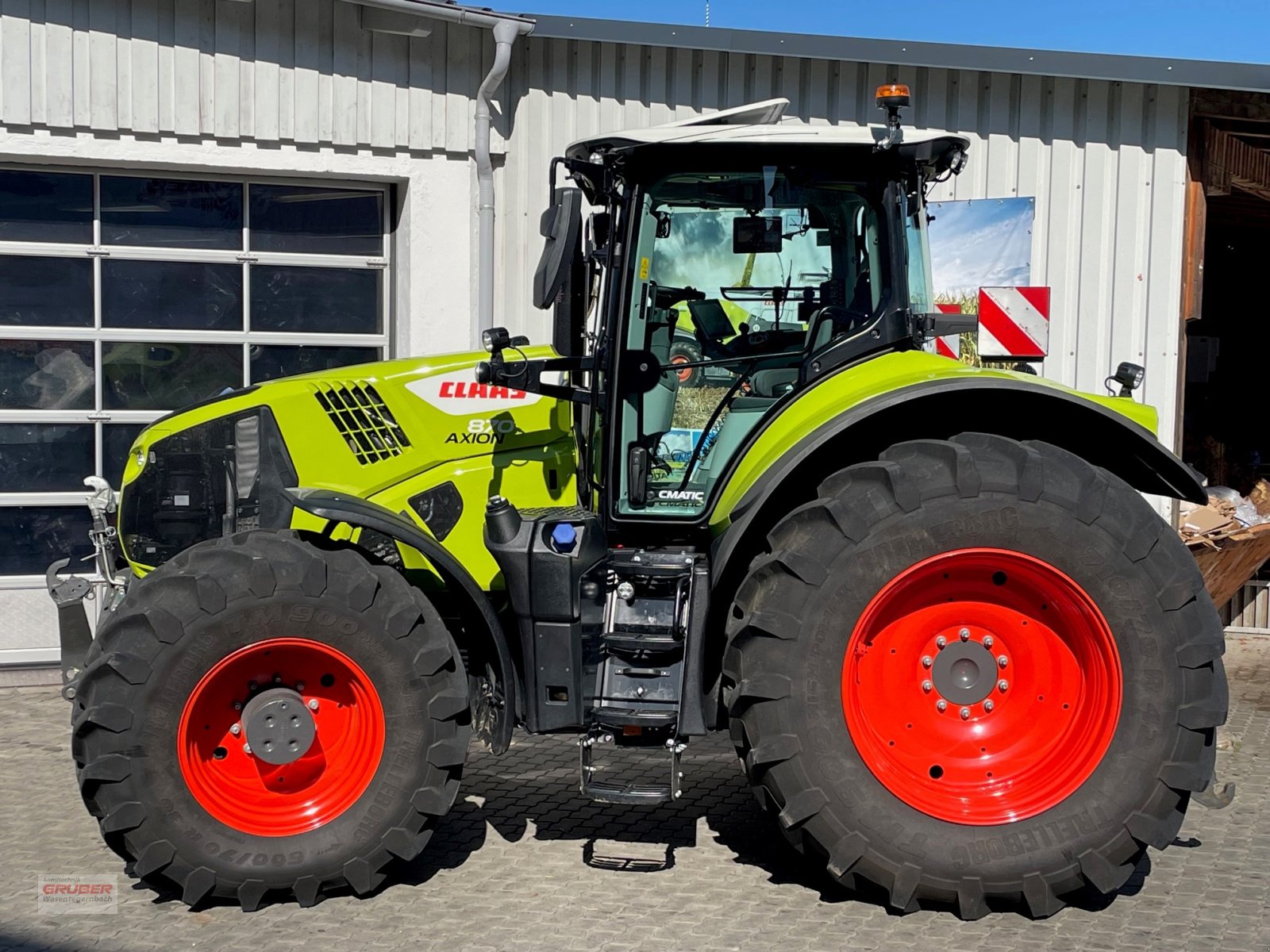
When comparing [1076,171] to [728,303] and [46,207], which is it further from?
[46,207]

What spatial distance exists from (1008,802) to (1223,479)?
25.4ft

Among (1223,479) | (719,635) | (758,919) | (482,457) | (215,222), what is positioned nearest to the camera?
(758,919)

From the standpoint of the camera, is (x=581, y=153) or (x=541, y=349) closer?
(x=581, y=153)

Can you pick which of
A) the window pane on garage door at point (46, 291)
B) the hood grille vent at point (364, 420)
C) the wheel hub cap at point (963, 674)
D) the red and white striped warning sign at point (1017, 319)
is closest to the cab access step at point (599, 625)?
the hood grille vent at point (364, 420)

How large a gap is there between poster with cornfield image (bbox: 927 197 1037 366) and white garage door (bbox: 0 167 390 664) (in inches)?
136

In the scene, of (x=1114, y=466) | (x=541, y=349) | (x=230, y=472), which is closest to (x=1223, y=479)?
(x=1114, y=466)

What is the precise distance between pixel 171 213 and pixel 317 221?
81 cm

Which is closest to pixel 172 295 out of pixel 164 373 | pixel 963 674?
pixel 164 373

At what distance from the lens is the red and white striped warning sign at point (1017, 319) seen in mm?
8172

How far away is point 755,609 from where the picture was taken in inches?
166

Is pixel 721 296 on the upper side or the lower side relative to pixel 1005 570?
upper

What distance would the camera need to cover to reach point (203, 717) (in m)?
4.34

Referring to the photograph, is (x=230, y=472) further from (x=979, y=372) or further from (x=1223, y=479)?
(x=1223, y=479)

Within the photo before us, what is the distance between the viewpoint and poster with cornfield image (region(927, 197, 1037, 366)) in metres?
8.26
